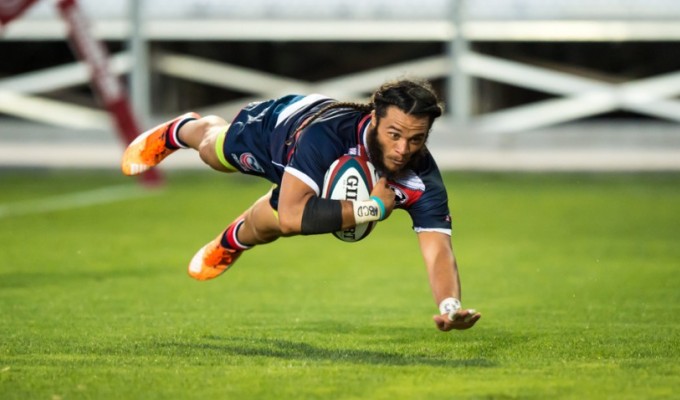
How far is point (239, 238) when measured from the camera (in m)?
8.91

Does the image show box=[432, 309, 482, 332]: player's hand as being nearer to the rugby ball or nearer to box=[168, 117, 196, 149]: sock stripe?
the rugby ball

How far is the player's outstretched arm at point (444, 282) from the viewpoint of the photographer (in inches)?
268

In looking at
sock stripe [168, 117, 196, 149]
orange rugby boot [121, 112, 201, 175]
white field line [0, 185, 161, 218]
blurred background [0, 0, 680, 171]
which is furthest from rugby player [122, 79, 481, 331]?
blurred background [0, 0, 680, 171]

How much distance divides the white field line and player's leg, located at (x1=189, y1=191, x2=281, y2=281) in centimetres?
828

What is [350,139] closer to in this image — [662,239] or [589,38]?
[662,239]

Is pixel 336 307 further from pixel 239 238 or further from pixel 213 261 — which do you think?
pixel 239 238

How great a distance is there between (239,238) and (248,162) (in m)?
0.86

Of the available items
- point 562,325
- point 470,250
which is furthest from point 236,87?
point 562,325

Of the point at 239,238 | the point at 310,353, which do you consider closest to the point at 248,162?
the point at 239,238

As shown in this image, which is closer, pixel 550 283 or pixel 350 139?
pixel 350 139

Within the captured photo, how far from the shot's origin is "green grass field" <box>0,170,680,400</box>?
6.43 metres

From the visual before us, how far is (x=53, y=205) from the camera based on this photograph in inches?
728

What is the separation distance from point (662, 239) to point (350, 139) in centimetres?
812

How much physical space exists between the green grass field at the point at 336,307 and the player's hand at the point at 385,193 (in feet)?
2.84
